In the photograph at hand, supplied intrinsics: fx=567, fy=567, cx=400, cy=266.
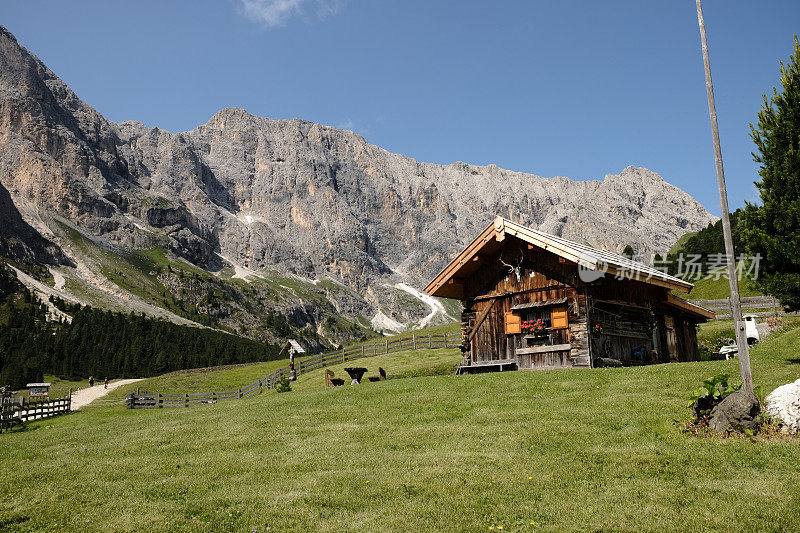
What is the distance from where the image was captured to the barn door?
29.4 meters

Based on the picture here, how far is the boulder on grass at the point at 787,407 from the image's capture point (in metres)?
11.4

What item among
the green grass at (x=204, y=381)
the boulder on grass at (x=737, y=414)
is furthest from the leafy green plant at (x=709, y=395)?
the green grass at (x=204, y=381)

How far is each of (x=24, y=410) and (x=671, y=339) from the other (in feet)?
119

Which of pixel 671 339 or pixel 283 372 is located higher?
pixel 671 339

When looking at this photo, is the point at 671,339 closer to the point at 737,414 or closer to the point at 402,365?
the point at 402,365

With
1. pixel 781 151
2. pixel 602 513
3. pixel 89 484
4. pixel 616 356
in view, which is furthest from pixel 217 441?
pixel 781 151

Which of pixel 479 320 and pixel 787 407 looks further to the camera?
pixel 479 320

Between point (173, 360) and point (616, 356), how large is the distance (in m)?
91.6

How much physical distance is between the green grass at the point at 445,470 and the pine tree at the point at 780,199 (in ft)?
10.4

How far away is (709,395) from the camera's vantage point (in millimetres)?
12570

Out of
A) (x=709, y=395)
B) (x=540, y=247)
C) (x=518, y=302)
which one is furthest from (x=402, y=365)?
(x=709, y=395)

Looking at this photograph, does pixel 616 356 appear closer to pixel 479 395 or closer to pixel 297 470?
pixel 479 395

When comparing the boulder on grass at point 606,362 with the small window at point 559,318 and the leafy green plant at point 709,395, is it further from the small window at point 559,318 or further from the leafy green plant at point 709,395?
the leafy green plant at point 709,395

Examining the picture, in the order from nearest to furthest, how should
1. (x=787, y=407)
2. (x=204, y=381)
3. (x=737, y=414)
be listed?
(x=787, y=407)
(x=737, y=414)
(x=204, y=381)
